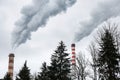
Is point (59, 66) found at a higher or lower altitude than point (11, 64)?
lower

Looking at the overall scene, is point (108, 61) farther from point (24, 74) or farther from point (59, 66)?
point (24, 74)

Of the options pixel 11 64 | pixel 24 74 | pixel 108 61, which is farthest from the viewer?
pixel 11 64

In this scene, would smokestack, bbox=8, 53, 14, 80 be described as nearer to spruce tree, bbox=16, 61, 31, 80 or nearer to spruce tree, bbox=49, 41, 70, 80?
spruce tree, bbox=16, 61, 31, 80

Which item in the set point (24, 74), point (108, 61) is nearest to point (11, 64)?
point (24, 74)

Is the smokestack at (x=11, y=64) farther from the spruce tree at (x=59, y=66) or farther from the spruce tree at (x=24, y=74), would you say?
the spruce tree at (x=59, y=66)

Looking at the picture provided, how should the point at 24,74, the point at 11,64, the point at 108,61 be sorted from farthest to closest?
the point at 11,64, the point at 24,74, the point at 108,61

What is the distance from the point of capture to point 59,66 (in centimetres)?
3250

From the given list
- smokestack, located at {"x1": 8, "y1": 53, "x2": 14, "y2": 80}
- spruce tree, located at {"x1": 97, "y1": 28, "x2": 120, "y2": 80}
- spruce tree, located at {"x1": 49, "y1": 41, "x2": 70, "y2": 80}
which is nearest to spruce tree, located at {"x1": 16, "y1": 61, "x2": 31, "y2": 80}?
spruce tree, located at {"x1": 49, "y1": 41, "x2": 70, "y2": 80}

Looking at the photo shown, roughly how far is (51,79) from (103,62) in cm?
812

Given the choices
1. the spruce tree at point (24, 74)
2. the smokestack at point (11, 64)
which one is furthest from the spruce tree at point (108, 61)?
the smokestack at point (11, 64)

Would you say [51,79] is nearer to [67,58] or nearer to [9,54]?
[67,58]

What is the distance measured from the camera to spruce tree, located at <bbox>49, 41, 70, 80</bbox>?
104ft

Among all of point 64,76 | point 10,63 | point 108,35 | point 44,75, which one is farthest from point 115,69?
point 10,63

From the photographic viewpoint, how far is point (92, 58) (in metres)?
43.8
